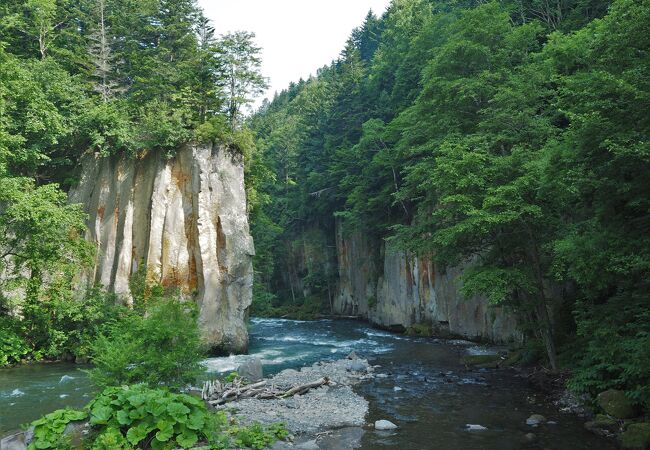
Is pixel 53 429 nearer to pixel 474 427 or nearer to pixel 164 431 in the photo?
pixel 164 431

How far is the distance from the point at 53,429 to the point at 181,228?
56.0 ft

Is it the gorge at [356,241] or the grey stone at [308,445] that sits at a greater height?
the gorge at [356,241]

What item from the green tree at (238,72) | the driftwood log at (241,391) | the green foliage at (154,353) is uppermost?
the green tree at (238,72)

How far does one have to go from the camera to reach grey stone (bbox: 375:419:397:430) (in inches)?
423

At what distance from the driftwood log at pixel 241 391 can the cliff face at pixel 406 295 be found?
7502 millimetres

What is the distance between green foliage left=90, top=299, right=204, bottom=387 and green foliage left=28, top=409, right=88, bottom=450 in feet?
4.58

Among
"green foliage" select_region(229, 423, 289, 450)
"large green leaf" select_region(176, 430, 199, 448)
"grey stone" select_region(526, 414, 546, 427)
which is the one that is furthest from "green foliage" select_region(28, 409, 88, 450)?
"grey stone" select_region(526, 414, 546, 427)

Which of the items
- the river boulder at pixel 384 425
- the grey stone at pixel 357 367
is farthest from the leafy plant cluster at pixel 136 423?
the grey stone at pixel 357 367

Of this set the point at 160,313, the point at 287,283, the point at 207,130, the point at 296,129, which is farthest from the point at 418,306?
the point at 296,129

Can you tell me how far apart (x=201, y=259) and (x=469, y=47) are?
654 inches

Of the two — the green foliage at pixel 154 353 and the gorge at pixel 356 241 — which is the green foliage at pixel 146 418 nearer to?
the gorge at pixel 356 241

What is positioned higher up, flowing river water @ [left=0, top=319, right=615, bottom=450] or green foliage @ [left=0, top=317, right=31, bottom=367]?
green foliage @ [left=0, top=317, right=31, bottom=367]

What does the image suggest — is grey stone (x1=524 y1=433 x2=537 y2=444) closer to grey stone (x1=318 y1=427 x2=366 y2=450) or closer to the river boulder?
the river boulder

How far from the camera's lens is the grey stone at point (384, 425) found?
→ 35.3 ft
